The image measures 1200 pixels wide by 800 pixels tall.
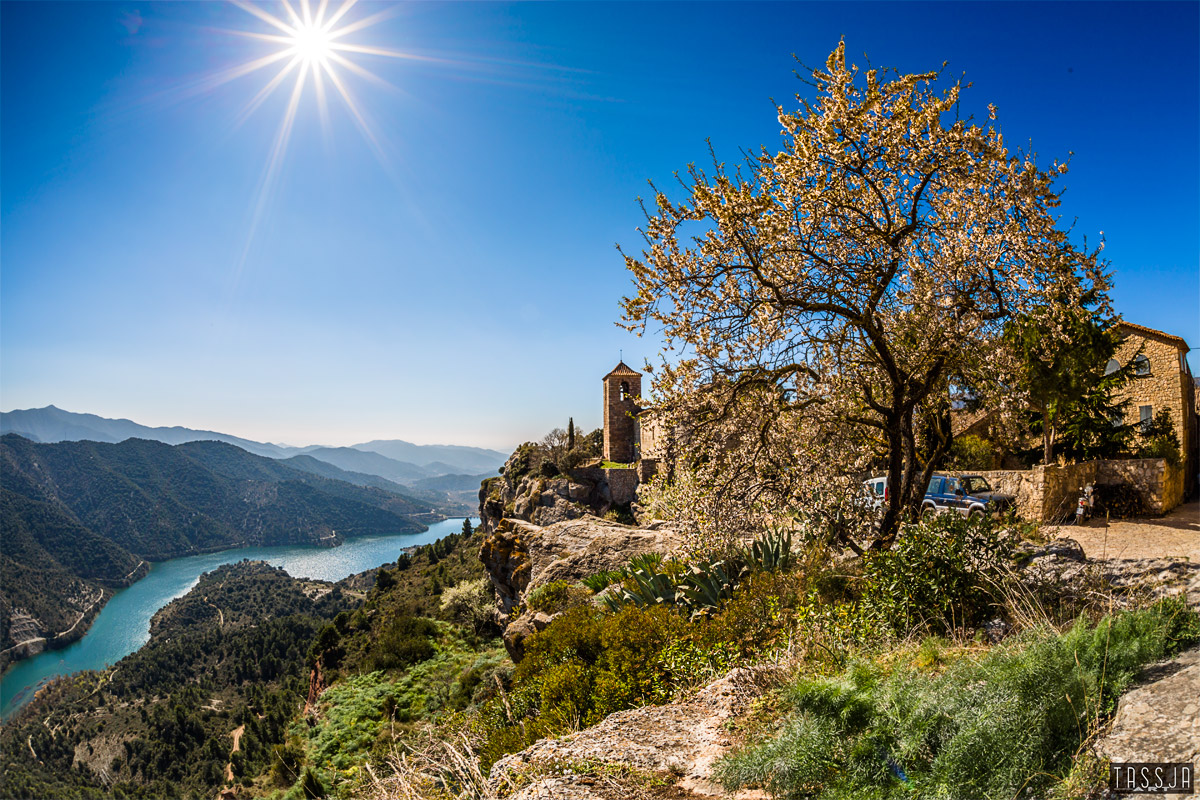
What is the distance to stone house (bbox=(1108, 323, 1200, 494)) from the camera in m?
20.1

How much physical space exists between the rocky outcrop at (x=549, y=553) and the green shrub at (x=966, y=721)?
3.68m

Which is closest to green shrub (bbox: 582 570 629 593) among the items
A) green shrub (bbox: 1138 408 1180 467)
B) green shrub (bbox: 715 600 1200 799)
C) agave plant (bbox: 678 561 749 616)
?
agave plant (bbox: 678 561 749 616)

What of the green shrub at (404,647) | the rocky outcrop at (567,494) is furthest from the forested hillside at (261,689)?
the rocky outcrop at (567,494)

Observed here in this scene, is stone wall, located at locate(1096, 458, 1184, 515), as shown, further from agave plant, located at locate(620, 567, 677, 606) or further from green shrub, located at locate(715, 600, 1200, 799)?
green shrub, located at locate(715, 600, 1200, 799)

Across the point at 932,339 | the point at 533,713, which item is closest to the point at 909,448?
the point at 932,339

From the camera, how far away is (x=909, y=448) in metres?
6.36

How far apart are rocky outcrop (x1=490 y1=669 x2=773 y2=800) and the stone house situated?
24110 mm

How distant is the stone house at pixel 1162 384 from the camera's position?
20094 mm

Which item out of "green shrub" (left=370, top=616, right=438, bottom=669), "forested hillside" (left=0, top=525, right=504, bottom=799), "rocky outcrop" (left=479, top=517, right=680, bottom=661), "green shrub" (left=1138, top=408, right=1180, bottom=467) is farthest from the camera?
"green shrub" (left=1138, top=408, right=1180, bottom=467)

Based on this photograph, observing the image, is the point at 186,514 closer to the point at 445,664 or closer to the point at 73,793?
the point at 73,793

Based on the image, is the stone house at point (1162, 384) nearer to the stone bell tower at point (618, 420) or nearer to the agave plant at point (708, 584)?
the stone bell tower at point (618, 420)

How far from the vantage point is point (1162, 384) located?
20719 mm

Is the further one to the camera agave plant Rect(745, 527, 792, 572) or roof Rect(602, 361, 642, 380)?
roof Rect(602, 361, 642, 380)

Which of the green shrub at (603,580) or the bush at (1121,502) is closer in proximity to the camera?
the green shrub at (603,580)
